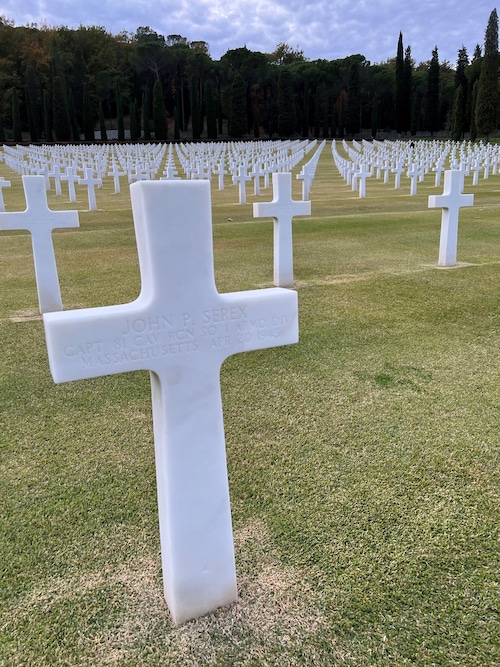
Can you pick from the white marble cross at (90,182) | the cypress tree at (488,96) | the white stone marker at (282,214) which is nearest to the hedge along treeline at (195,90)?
the cypress tree at (488,96)

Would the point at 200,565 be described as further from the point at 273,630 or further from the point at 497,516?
the point at 497,516

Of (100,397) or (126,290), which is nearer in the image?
(100,397)

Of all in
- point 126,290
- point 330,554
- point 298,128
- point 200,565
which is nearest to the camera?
point 200,565

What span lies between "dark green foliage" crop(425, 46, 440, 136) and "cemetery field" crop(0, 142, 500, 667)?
5948cm

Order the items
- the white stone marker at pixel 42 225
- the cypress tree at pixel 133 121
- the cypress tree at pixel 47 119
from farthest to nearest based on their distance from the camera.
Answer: the cypress tree at pixel 133 121, the cypress tree at pixel 47 119, the white stone marker at pixel 42 225

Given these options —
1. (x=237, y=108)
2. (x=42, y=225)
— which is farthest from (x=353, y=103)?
(x=42, y=225)

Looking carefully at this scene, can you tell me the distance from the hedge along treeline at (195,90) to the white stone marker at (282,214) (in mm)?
52765

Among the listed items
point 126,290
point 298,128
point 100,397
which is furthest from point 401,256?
point 298,128

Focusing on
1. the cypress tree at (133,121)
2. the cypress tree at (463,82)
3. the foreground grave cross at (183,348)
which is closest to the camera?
the foreground grave cross at (183,348)

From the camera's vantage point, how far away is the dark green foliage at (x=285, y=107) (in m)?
62.3

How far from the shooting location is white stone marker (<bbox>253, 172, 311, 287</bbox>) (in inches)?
217

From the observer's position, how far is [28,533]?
2070mm

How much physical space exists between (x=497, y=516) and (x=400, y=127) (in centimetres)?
6388

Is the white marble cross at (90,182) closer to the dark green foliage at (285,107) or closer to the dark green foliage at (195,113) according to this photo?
the dark green foliage at (195,113)
